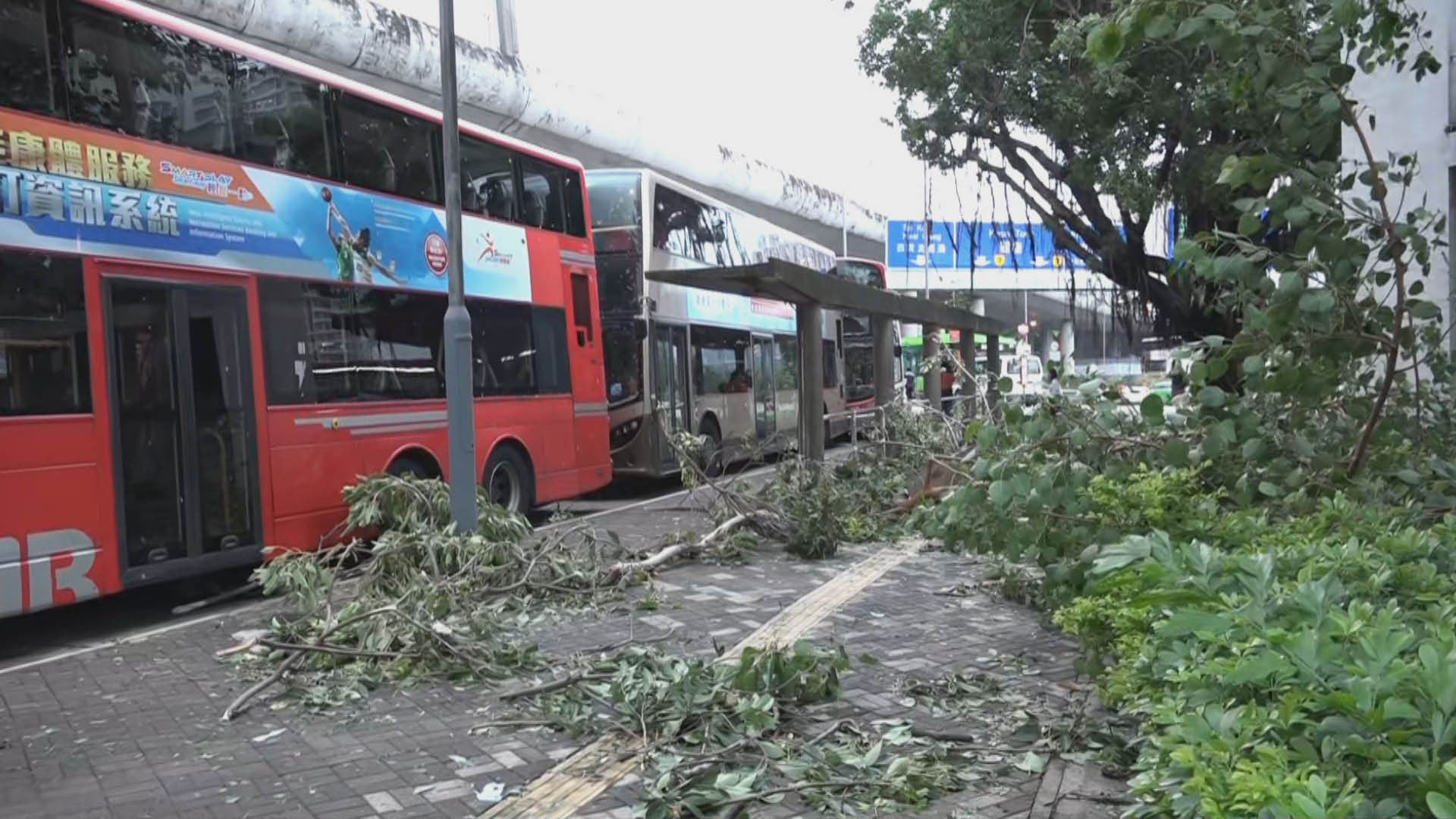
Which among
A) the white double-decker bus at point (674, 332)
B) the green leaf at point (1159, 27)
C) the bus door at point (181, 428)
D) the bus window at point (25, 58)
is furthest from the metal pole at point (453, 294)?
the green leaf at point (1159, 27)

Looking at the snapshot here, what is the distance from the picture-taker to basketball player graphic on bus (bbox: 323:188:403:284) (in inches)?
343

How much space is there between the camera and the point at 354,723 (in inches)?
199

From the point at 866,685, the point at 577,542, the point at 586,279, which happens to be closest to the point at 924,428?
the point at 586,279

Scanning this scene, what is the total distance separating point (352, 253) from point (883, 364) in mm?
6867

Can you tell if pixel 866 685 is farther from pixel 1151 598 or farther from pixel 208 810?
pixel 208 810

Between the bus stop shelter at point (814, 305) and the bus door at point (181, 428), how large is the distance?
12.7 ft

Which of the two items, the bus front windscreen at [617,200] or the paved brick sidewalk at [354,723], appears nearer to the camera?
the paved brick sidewalk at [354,723]

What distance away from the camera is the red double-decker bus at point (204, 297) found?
21.2ft

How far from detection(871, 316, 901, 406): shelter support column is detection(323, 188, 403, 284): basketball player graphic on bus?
6101 millimetres

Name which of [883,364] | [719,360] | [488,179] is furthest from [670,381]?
[488,179]

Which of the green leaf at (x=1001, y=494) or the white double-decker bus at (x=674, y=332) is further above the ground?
the white double-decker bus at (x=674, y=332)

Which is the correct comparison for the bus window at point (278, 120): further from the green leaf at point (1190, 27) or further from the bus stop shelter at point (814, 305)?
the green leaf at point (1190, 27)

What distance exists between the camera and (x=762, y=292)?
10.3 metres

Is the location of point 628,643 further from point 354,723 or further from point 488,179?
point 488,179
